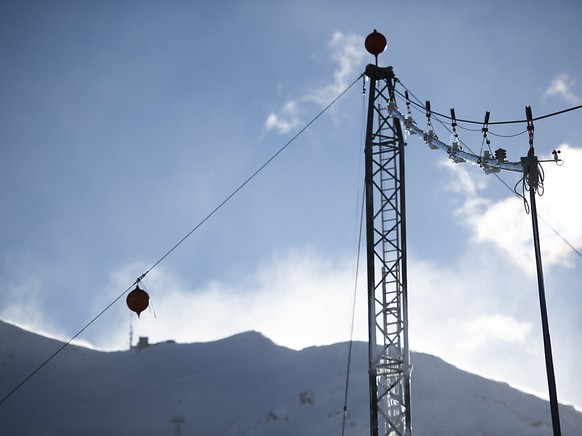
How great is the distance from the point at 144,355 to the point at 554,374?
60446 mm

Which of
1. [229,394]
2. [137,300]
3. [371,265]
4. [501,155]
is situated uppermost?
[501,155]

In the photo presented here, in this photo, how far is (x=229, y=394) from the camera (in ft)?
185

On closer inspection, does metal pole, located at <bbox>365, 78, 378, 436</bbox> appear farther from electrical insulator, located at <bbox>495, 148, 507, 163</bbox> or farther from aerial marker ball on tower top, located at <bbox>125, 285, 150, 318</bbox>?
aerial marker ball on tower top, located at <bbox>125, 285, 150, 318</bbox>

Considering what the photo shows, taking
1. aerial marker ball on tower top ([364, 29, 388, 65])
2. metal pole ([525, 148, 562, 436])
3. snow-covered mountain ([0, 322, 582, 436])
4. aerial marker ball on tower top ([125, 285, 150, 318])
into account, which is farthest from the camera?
snow-covered mountain ([0, 322, 582, 436])

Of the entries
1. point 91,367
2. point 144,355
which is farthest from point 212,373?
point 91,367

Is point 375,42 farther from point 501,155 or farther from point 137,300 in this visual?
point 137,300

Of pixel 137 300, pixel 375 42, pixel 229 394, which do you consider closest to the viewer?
pixel 137 300

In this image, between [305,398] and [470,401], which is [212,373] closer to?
[305,398]

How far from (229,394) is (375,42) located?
4810 centimetres

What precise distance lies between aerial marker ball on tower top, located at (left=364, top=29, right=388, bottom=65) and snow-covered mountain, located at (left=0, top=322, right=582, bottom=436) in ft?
121

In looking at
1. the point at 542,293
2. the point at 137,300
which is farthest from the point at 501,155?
the point at 137,300

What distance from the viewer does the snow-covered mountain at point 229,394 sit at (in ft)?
155

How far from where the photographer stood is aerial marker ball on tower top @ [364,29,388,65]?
14.2m

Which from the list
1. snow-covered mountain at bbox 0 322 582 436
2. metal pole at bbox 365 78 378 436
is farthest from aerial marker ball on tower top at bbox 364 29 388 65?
snow-covered mountain at bbox 0 322 582 436
